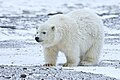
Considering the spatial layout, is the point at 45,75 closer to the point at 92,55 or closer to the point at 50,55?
the point at 50,55

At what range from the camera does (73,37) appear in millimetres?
8406

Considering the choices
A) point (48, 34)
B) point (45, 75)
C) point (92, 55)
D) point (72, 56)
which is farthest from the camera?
point (92, 55)

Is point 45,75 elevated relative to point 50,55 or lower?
lower

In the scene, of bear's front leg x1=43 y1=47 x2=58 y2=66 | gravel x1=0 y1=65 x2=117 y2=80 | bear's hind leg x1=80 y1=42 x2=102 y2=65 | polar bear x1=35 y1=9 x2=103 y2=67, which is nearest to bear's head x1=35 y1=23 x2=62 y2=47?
polar bear x1=35 y1=9 x2=103 y2=67

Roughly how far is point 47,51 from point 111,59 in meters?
2.18

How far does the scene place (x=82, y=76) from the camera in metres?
6.56

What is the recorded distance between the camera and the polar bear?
26.5 ft

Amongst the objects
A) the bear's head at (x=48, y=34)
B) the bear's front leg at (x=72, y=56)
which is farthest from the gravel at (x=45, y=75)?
the bear's front leg at (x=72, y=56)

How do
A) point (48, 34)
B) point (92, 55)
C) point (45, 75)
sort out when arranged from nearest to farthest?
point (45, 75)
point (48, 34)
point (92, 55)

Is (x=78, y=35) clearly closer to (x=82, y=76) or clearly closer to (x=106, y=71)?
(x=106, y=71)

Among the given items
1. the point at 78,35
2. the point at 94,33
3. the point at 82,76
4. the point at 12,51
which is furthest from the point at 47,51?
the point at 12,51

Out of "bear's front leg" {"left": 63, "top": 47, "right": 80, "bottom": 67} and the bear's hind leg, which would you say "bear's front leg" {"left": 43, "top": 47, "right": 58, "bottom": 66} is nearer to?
"bear's front leg" {"left": 63, "top": 47, "right": 80, "bottom": 67}

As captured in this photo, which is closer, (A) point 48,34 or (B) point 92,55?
(A) point 48,34

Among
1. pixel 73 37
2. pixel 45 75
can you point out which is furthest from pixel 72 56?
pixel 45 75
